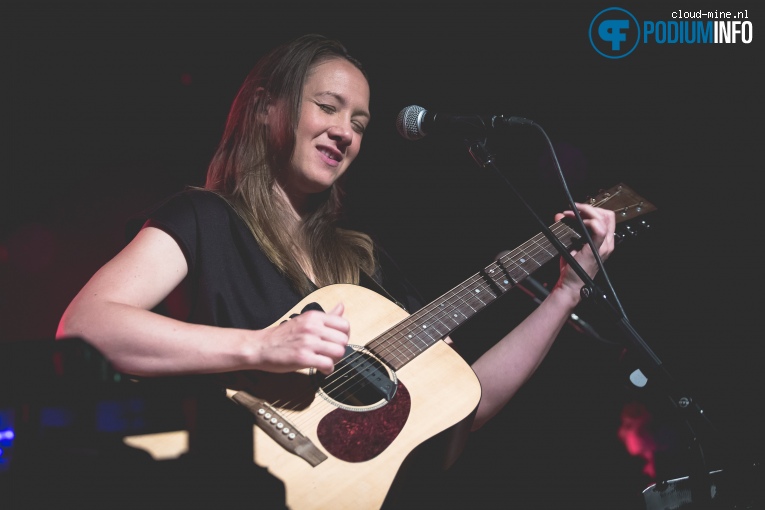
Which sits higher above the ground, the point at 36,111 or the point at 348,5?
the point at 348,5

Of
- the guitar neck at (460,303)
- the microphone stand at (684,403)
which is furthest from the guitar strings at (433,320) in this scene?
the microphone stand at (684,403)

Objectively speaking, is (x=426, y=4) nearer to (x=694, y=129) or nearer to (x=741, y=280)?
(x=694, y=129)

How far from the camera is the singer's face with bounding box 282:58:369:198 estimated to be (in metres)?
2.27

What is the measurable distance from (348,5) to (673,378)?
2755 millimetres

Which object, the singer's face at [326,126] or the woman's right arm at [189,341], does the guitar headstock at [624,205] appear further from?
the woman's right arm at [189,341]

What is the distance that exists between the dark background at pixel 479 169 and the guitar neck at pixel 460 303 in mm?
594

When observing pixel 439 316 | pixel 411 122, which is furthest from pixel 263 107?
pixel 439 316

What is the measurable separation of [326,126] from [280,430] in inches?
53.8

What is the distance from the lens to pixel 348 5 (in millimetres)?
3166

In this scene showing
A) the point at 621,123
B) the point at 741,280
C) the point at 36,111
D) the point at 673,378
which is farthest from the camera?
the point at 621,123

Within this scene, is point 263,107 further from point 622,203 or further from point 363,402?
point 622,203

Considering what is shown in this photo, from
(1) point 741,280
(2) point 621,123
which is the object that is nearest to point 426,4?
(2) point 621,123

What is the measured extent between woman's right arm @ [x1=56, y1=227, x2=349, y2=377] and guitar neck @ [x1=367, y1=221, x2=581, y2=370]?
0.35 meters

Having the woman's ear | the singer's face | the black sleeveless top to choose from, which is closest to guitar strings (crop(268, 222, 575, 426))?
the black sleeveless top
